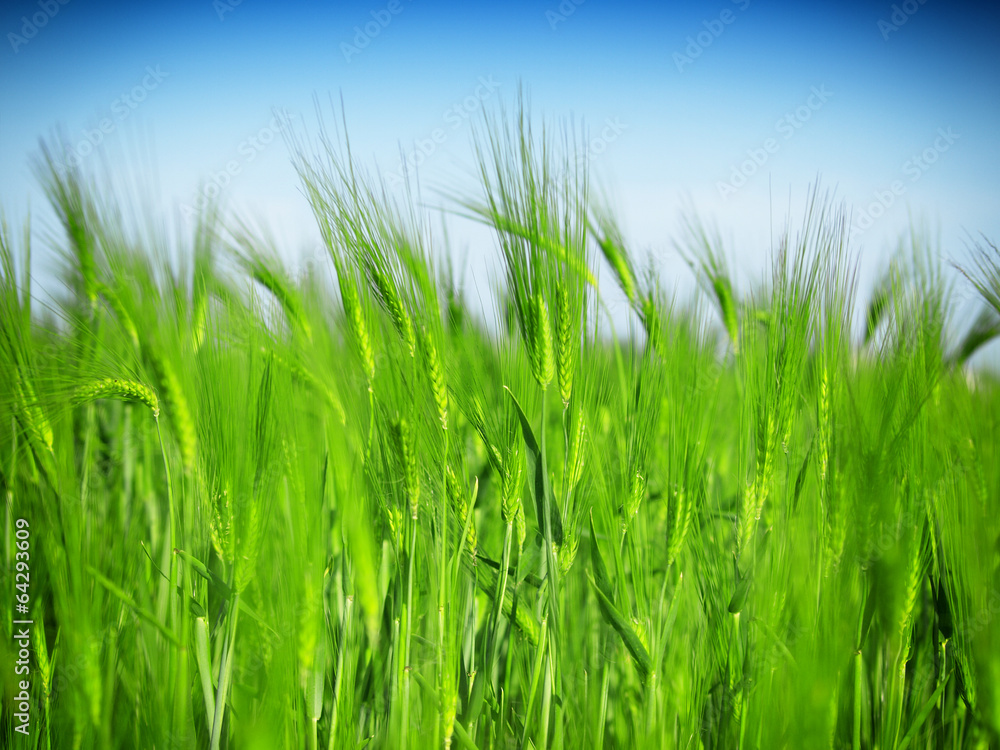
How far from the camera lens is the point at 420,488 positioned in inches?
40.0

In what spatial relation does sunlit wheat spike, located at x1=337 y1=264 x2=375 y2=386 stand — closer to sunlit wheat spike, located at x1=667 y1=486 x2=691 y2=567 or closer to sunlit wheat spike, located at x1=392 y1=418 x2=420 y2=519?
sunlit wheat spike, located at x1=392 y1=418 x2=420 y2=519

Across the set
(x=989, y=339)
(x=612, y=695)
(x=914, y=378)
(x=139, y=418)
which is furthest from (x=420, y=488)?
(x=989, y=339)

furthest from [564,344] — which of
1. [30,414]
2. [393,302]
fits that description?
[30,414]

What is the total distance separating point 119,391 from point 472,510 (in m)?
0.66

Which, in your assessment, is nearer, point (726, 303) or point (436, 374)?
point (436, 374)

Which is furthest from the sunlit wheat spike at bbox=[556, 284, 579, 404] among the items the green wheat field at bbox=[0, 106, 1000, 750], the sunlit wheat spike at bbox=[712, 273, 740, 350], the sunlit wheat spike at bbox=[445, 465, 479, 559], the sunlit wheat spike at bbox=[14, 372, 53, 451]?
the sunlit wheat spike at bbox=[712, 273, 740, 350]

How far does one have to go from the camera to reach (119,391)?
0.98 metres

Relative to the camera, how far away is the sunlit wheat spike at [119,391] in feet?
3.16

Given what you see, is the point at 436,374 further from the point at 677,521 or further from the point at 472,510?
the point at 677,521

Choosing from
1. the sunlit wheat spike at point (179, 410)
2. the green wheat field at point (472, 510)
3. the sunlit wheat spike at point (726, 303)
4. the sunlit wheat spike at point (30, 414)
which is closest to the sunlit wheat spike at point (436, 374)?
the green wheat field at point (472, 510)

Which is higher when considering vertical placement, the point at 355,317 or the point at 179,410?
the point at 355,317

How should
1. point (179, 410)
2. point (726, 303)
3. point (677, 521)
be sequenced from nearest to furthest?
point (179, 410), point (677, 521), point (726, 303)

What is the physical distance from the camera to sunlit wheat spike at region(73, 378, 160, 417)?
963 mm

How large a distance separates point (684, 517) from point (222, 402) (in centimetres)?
82
